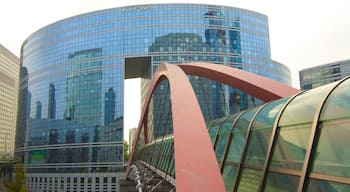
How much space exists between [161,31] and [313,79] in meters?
60.3

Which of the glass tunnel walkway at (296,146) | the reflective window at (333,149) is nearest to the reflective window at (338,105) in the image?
the glass tunnel walkway at (296,146)

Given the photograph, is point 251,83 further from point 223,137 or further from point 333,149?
point 333,149

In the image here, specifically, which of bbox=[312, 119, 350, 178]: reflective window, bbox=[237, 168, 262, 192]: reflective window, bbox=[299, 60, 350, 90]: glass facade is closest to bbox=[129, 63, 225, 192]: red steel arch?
bbox=[237, 168, 262, 192]: reflective window

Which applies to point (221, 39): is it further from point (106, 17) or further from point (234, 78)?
point (234, 78)

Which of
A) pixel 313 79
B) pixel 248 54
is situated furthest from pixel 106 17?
pixel 313 79

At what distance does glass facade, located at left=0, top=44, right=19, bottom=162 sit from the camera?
153 metres

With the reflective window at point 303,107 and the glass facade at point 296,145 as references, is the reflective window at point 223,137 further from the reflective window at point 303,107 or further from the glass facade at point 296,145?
the reflective window at point 303,107

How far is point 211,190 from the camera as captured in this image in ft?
22.7

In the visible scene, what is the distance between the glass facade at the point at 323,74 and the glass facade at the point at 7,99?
127 metres

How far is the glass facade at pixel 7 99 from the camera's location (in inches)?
6038

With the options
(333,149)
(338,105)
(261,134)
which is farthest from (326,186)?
(261,134)

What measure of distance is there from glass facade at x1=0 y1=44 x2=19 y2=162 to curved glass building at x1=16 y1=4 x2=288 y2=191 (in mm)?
67471

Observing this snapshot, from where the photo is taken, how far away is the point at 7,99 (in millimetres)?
158750

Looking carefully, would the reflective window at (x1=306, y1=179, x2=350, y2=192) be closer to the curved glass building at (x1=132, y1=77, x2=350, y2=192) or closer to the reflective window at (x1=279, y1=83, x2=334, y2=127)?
the curved glass building at (x1=132, y1=77, x2=350, y2=192)
